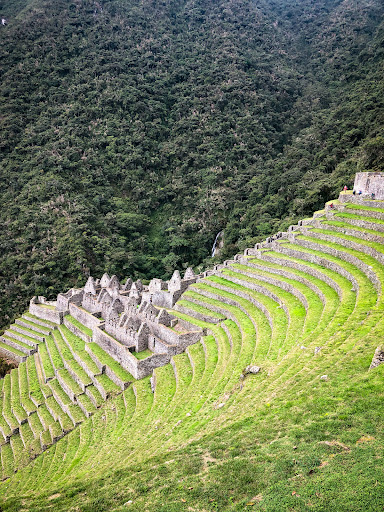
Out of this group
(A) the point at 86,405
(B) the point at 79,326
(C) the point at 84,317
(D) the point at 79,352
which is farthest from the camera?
(C) the point at 84,317

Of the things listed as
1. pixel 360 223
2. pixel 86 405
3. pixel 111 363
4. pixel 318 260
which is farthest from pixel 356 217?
pixel 86 405

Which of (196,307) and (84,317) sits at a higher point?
(196,307)

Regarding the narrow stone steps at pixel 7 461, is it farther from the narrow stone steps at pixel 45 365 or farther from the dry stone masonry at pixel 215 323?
the narrow stone steps at pixel 45 365

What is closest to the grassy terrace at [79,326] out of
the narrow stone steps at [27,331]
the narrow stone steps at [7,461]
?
the narrow stone steps at [27,331]

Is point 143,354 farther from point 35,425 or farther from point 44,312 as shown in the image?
point 44,312

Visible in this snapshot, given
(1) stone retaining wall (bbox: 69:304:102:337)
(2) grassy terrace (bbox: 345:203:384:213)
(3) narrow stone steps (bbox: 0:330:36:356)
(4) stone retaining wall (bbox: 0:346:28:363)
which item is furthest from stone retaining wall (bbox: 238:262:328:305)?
(4) stone retaining wall (bbox: 0:346:28:363)

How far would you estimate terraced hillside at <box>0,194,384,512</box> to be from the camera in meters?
6.95

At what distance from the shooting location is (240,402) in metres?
10.8

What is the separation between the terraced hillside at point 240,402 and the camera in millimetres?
6945

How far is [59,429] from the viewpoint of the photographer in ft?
56.1

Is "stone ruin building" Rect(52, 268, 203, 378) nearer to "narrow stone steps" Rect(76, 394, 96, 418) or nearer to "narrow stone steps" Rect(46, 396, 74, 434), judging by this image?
"narrow stone steps" Rect(76, 394, 96, 418)

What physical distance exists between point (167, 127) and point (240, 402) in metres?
67.0

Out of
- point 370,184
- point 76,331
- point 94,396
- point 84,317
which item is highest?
point 370,184

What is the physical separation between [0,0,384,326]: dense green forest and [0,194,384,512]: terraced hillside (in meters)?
18.5
